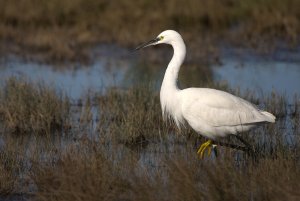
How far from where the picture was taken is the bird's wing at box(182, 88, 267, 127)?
25.6 feet

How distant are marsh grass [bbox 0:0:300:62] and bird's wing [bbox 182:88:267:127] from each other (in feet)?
27.1

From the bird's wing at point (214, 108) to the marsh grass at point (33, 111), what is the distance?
7.17ft

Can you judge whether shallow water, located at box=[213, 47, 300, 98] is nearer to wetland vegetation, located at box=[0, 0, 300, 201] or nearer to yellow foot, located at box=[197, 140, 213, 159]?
wetland vegetation, located at box=[0, 0, 300, 201]

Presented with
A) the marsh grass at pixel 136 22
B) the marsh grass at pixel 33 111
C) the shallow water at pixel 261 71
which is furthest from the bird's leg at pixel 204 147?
the marsh grass at pixel 136 22

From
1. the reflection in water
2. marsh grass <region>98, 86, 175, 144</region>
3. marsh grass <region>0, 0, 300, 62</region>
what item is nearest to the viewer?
marsh grass <region>98, 86, 175, 144</region>

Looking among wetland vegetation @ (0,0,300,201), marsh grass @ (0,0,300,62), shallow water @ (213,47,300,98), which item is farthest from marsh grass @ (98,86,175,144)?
marsh grass @ (0,0,300,62)

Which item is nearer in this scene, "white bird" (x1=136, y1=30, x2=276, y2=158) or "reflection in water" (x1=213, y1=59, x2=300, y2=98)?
"white bird" (x1=136, y1=30, x2=276, y2=158)

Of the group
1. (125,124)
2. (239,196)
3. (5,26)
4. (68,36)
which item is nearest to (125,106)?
(125,124)

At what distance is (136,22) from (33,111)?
27.6ft

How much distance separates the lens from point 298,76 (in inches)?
539

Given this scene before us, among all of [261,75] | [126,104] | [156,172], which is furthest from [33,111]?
[261,75]

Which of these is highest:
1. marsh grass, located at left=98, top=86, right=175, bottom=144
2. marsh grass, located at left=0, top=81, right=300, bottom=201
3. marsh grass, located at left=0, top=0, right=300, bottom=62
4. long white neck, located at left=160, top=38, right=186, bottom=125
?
marsh grass, located at left=0, top=0, right=300, bottom=62

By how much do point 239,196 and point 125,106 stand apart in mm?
4720

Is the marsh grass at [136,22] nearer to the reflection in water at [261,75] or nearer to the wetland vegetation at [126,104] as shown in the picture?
the wetland vegetation at [126,104]
